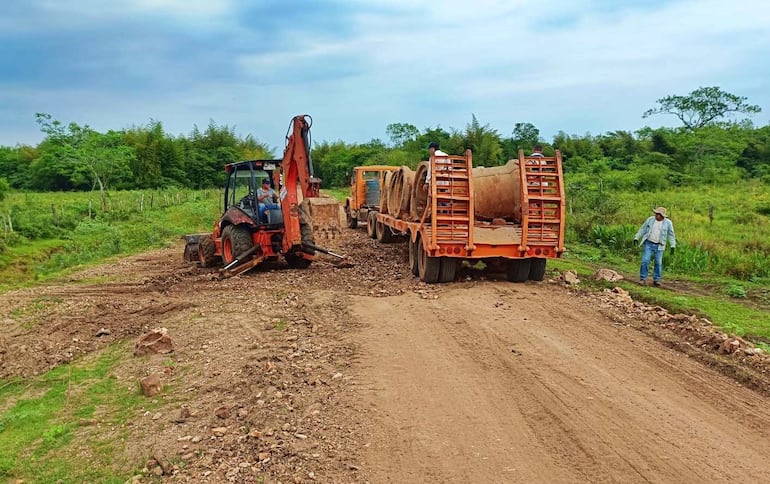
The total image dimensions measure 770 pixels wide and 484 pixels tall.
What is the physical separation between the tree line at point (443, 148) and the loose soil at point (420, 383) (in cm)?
2074

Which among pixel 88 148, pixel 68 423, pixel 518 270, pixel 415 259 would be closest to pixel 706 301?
pixel 518 270

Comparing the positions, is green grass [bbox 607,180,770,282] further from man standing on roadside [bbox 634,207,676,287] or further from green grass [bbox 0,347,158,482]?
green grass [bbox 0,347,158,482]

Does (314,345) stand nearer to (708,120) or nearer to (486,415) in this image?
(486,415)

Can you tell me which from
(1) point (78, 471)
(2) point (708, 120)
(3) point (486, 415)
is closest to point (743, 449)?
(3) point (486, 415)

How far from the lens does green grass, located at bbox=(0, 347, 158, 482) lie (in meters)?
4.91

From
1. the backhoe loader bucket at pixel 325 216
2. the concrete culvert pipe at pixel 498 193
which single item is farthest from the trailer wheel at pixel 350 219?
the concrete culvert pipe at pixel 498 193

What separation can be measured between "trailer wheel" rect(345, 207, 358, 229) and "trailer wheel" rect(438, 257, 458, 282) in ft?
39.6

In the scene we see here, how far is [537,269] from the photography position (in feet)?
34.8

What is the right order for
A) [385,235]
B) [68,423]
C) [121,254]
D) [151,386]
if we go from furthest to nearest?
[121,254] < [385,235] < [151,386] < [68,423]

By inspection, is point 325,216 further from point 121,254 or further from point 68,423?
point 121,254

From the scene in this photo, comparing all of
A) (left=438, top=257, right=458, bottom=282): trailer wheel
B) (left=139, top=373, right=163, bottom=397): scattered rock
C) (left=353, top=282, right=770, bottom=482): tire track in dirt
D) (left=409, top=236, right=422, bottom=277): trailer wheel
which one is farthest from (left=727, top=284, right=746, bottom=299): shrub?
(left=139, top=373, right=163, bottom=397): scattered rock

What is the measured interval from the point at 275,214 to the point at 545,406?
7.93m

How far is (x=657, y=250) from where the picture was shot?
435 inches

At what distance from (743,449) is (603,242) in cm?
1204
